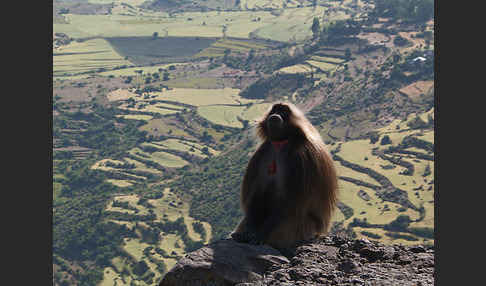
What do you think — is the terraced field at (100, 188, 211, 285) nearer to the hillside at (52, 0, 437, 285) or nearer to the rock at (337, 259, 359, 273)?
the hillside at (52, 0, 437, 285)

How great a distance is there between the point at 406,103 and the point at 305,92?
2793 centimetres

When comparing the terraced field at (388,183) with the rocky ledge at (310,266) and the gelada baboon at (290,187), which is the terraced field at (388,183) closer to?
the gelada baboon at (290,187)

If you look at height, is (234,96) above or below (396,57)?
below

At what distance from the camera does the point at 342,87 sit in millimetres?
183625

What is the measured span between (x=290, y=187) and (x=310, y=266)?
2.14m

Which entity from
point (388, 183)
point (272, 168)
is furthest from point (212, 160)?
point (272, 168)

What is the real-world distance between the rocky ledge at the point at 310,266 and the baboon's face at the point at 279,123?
1.88 meters

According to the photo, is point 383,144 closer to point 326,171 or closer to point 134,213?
point 134,213

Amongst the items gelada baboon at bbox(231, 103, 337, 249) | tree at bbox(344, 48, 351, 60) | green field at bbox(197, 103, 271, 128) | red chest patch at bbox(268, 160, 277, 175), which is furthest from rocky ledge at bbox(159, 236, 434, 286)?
tree at bbox(344, 48, 351, 60)

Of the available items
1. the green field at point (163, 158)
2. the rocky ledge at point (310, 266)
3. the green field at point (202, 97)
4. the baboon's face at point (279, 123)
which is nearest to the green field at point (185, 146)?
the green field at point (163, 158)

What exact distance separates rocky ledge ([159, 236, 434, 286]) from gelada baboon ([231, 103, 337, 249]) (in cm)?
109

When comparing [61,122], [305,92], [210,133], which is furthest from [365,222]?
[61,122]

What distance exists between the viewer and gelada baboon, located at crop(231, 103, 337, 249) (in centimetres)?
871

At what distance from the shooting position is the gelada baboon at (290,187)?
8.71 m
